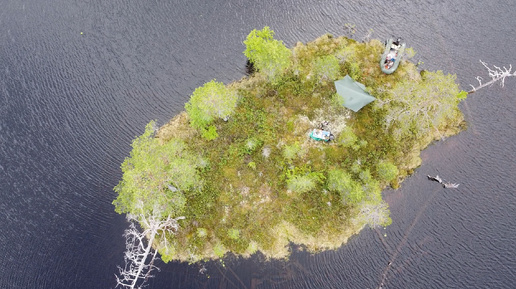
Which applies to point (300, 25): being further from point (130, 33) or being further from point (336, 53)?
point (130, 33)

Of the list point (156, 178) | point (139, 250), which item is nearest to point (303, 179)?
point (156, 178)

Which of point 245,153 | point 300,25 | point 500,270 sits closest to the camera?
point 500,270

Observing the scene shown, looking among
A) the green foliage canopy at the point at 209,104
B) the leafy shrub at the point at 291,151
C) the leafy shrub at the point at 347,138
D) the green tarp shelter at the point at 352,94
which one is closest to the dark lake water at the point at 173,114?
the green foliage canopy at the point at 209,104

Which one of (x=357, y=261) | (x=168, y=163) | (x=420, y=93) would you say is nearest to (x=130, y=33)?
(x=168, y=163)

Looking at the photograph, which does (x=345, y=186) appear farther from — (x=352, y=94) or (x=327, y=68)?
(x=327, y=68)

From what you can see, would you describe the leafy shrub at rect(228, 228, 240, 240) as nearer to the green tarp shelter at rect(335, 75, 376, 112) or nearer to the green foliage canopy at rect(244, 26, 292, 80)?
the green foliage canopy at rect(244, 26, 292, 80)

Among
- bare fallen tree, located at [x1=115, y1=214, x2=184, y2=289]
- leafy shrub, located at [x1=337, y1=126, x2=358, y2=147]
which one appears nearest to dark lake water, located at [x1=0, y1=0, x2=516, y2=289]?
bare fallen tree, located at [x1=115, y1=214, x2=184, y2=289]
